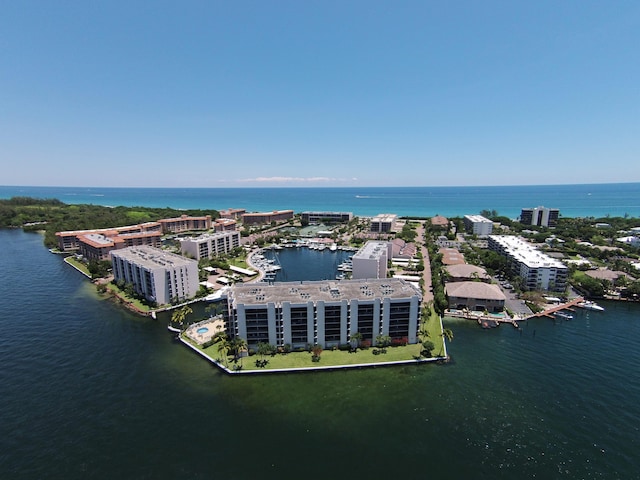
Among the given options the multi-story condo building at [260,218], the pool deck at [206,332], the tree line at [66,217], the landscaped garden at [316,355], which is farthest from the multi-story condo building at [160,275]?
the multi-story condo building at [260,218]

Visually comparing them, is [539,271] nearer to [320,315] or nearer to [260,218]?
[320,315]

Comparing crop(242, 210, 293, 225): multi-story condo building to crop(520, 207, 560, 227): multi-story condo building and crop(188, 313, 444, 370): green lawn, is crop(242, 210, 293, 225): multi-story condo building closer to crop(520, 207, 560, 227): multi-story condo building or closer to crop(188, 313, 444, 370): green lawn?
crop(188, 313, 444, 370): green lawn

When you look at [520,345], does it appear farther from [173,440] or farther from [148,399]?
[148,399]

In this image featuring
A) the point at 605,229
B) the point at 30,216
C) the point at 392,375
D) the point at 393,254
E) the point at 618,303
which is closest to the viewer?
the point at 392,375

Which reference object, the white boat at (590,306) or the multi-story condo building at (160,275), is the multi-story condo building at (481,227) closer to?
the white boat at (590,306)

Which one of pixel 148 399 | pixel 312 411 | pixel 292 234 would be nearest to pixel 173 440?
pixel 148 399

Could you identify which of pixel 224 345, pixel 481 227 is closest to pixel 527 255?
pixel 481 227
